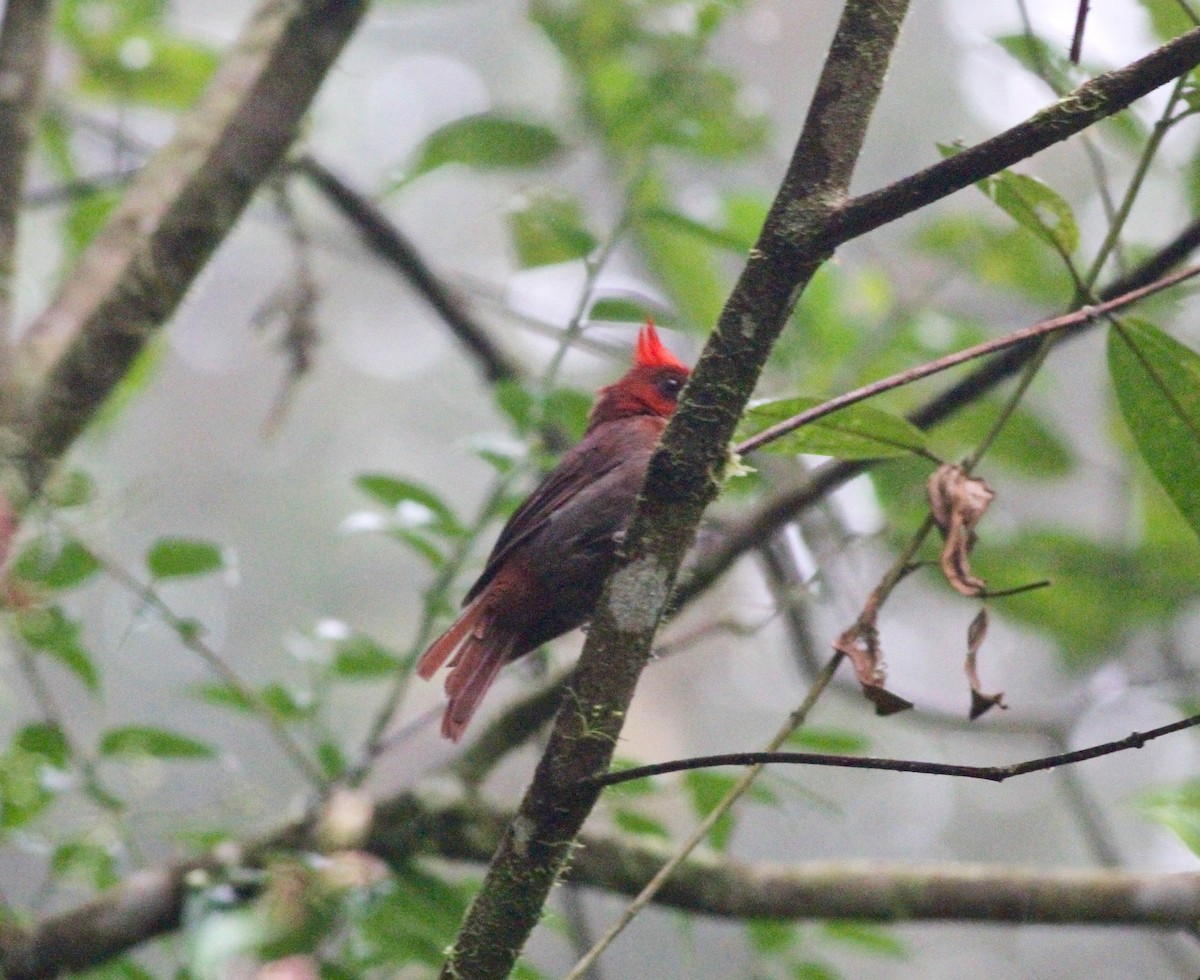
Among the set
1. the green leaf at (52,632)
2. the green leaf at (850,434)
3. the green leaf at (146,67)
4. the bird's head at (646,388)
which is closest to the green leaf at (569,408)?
the bird's head at (646,388)

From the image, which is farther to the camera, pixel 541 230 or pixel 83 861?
pixel 541 230

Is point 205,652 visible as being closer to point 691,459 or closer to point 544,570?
point 544,570

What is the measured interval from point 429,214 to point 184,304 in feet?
26.0

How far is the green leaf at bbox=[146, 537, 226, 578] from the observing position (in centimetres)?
256

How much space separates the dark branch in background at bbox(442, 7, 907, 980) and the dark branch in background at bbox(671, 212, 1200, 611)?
0.88m

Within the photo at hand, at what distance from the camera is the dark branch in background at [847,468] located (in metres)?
2.30

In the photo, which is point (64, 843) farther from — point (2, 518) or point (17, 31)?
point (17, 31)

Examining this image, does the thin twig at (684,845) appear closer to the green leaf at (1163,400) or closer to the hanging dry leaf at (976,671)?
the hanging dry leaf at (976,671)

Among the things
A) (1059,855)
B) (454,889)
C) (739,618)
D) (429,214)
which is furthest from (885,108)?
(454,889)

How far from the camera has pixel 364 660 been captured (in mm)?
2805

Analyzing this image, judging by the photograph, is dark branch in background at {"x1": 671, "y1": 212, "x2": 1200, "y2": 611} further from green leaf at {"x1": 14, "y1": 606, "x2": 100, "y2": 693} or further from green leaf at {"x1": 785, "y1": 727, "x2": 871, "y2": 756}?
green leaf at {"x1": 14, "y1": 606, "x2": 100, "y2": 693}

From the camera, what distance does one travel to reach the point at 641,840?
291 centimetres

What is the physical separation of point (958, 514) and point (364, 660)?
147 cm

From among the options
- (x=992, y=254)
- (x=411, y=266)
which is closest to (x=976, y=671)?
(x=992, y=254)
